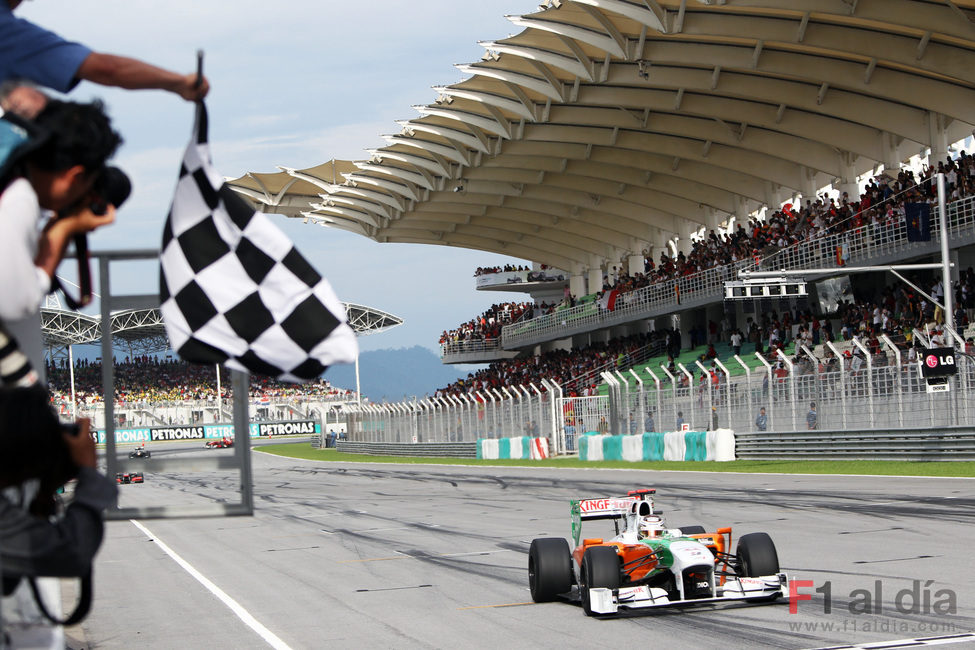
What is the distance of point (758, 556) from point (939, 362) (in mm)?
12753

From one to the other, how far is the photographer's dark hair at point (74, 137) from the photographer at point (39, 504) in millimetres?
443

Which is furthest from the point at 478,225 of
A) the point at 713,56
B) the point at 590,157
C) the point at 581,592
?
the point at 581,592

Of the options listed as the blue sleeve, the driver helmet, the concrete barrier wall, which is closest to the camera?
the blue sleeve

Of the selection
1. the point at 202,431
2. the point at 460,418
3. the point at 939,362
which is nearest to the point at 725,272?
the point at 460,418

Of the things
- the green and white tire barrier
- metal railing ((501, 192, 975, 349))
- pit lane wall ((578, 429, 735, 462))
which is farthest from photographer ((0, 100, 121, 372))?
the green and white tire barrier

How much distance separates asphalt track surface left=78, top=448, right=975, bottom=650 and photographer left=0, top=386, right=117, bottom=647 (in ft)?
12.5

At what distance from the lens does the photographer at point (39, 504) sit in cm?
200

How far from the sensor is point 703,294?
42344mm

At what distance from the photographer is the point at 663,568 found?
9227mm

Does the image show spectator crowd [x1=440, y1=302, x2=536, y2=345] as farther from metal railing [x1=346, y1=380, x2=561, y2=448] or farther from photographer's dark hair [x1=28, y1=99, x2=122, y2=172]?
photographer's dark hair [x1=28, y1=99, x2=122, y2=172]

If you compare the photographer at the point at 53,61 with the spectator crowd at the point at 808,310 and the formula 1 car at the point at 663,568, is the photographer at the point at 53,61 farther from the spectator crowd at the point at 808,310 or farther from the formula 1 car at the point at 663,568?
the spectator crowd at the point at 808,310

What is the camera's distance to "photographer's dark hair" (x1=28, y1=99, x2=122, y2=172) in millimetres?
2209

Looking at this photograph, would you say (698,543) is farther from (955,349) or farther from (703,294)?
(703,294)

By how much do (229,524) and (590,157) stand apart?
2581 centimetres
